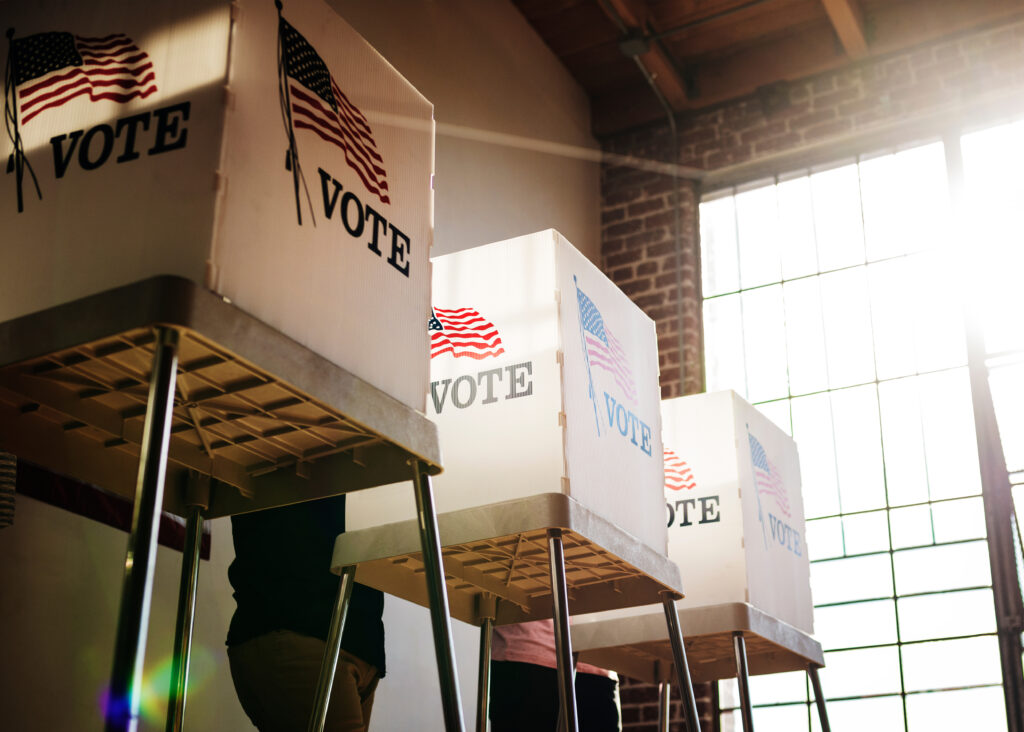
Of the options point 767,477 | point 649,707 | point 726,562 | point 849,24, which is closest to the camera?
point 726,562

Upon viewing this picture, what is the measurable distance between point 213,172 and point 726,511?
165 centimetres

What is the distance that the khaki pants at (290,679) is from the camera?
4.98ft

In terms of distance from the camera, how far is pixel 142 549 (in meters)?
0.88

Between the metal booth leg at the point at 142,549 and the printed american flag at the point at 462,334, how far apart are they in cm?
81


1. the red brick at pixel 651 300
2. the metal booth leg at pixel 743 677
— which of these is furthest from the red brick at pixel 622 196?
the metal booth leg at pixel 743 677

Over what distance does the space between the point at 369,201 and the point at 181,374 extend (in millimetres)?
302

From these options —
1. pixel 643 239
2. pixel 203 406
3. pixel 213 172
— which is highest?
pixel 643 239

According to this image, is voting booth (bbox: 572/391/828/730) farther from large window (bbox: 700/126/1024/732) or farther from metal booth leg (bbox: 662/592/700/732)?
large window (bbox: 700/126/1024/732)

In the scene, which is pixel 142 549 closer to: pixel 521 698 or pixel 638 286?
pixel 521 698

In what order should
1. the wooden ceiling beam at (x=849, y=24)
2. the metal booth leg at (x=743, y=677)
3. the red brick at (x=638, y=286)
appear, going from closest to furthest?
the metal booth leg at (x=743, y=677) → the wooden ceiling beam at (x=849, y=24) → the red brick at (x=638, y=286)

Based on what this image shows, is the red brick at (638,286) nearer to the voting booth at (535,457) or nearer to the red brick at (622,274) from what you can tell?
the red brick at (622,274)

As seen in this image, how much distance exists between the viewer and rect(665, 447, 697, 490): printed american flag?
97.7 inches

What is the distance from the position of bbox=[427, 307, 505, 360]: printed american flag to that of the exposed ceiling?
3.17 m

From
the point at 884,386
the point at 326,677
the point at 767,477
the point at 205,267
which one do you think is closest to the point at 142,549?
the point at 205,267
